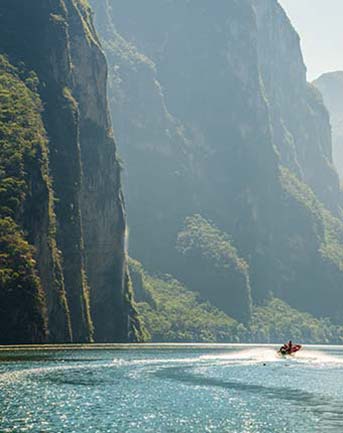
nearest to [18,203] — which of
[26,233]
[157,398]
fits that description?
[26,233]

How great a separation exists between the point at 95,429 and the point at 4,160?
356 ft

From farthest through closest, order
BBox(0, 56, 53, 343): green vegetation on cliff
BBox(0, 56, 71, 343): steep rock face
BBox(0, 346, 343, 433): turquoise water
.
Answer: BBox(0, 56, 71, 343): steep rock face, BBox(0, 56, 53, 343): green vegetation on cliff, BBox(0, 346, 343, 433): turquoise water

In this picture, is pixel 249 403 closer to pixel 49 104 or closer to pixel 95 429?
pixel 95 429

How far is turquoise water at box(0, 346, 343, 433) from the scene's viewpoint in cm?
6084

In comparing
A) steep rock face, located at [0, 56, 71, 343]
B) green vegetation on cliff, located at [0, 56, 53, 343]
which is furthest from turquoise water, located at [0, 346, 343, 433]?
steep rock face, located at [0, 56, 71, 343]

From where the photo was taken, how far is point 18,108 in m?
181

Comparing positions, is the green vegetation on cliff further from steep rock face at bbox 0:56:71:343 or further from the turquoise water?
the turquoise water

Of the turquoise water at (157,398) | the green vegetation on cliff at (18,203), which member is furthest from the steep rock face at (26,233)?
the turquoise water at (157,398)

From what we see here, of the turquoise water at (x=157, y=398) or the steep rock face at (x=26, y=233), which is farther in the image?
the steep rock face at (x=26, y=233)

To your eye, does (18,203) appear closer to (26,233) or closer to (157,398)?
(26,233)

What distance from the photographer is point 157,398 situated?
3066 inches

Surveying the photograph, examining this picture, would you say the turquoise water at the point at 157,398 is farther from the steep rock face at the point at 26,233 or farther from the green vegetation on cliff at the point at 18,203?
the steep rock face at the point at 26,233

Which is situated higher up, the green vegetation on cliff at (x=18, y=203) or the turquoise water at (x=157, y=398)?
the green vegetation on cliff at (x=18, y=203)

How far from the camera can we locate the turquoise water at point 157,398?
60.8m
